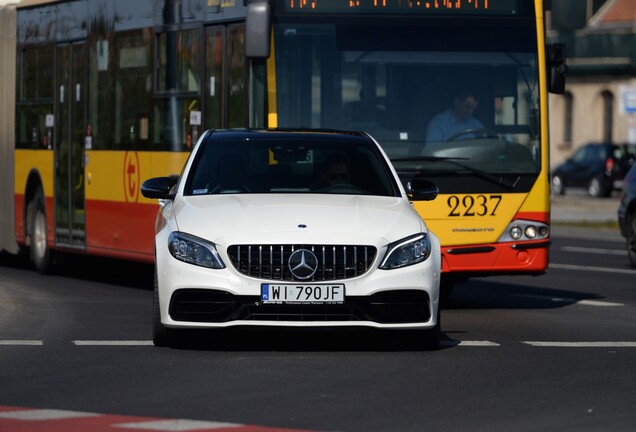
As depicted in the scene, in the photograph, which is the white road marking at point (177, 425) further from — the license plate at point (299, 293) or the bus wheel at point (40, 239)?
the bus wheel at point (40, 239)

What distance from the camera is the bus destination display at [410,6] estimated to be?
16.2 metres

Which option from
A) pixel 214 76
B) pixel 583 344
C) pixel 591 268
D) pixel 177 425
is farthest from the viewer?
pixel 591 268

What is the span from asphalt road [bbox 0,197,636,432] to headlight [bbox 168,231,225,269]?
61 cm

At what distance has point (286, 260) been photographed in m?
11.9

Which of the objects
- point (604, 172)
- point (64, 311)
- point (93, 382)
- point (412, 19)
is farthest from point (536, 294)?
point (604, 172)

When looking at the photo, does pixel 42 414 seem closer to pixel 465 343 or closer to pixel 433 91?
pixel 465 343

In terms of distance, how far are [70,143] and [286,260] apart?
9018 millimetres

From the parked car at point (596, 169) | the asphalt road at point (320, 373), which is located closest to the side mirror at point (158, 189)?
the asphalt road at point (320, 373)

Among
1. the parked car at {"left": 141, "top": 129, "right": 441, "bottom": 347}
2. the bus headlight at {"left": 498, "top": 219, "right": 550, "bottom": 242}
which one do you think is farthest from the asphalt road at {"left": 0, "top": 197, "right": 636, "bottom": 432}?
the bus headlight at {"left": 498, "top": 219, "right": 550, "bottom": 242}

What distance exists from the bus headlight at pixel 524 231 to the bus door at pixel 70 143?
5547 mm

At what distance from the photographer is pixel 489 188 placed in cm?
1620

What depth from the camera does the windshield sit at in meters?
13.2

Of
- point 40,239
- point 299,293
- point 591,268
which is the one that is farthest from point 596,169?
point 299,293

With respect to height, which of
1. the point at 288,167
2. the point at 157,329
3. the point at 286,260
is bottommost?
the point at 157,329
